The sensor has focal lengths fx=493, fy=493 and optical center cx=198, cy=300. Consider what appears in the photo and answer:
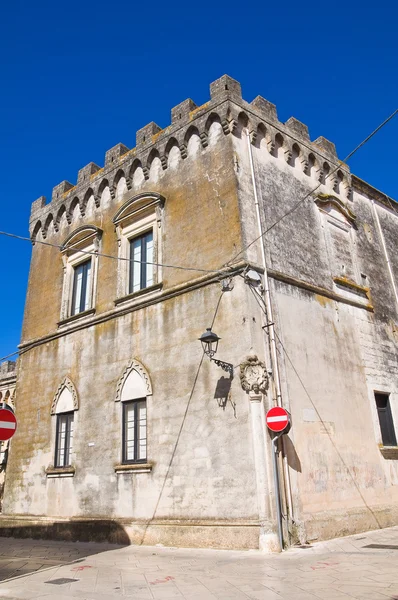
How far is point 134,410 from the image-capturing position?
12648 millimetres

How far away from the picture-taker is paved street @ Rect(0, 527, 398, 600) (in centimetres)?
635

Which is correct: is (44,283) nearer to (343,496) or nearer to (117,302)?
(117,302)

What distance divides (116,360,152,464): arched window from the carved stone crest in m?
3.02

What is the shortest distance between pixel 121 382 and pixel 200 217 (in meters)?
4.80

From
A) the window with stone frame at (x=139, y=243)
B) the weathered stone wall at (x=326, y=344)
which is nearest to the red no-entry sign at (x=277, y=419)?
the weathered stone wall at (x=326, y=344)

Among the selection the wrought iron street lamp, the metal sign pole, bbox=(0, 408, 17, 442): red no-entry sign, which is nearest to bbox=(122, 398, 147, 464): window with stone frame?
the wrought iron street lamp

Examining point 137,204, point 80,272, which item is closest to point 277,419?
point 137,204

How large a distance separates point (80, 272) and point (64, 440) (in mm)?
5349

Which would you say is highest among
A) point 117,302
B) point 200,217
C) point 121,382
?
point 200,217

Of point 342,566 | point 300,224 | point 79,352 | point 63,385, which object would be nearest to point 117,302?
point 79,352

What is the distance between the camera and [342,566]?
7.66 metres

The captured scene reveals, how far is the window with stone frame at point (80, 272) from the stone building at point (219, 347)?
0.23 feet

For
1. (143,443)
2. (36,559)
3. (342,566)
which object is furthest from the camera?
(143,443)

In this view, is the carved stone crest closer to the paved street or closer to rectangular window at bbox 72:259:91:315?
the paved street
